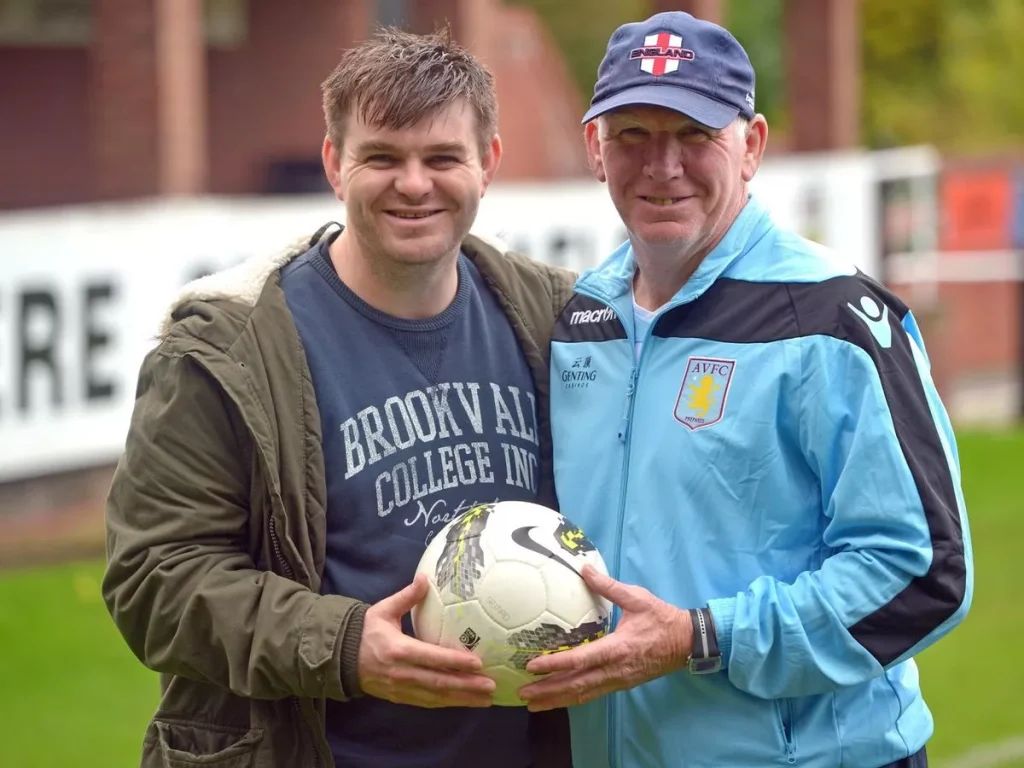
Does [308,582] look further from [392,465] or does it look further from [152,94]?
[152,94]

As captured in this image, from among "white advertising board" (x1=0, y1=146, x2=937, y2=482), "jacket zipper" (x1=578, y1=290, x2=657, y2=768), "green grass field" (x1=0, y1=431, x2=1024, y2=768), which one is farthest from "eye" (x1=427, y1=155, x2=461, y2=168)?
"white advertising board" (x1=0, y1=146, x2=937, y2=482)

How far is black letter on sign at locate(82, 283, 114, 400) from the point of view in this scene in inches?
434

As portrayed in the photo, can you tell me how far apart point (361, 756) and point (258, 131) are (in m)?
15.6

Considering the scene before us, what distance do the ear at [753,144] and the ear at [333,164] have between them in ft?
3.24

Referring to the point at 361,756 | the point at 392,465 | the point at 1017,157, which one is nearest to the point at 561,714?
the point at 361,756

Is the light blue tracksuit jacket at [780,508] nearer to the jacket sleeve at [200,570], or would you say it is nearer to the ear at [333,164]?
the jacket sleeve at [200,570]

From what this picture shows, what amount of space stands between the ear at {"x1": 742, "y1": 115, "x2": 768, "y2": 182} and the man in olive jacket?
65 cm

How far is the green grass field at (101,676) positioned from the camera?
8031 mm

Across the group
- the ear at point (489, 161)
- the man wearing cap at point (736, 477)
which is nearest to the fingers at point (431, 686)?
the man wearing cap at point (736, 477)

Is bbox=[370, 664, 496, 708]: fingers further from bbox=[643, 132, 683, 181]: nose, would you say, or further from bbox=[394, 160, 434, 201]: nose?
bbox=[643, 132, 683, 181]: nose

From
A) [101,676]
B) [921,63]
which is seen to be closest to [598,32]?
[921,63]

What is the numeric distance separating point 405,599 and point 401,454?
1.58 ft

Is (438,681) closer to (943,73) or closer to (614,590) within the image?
(614,590)

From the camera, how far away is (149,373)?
11.9ft
